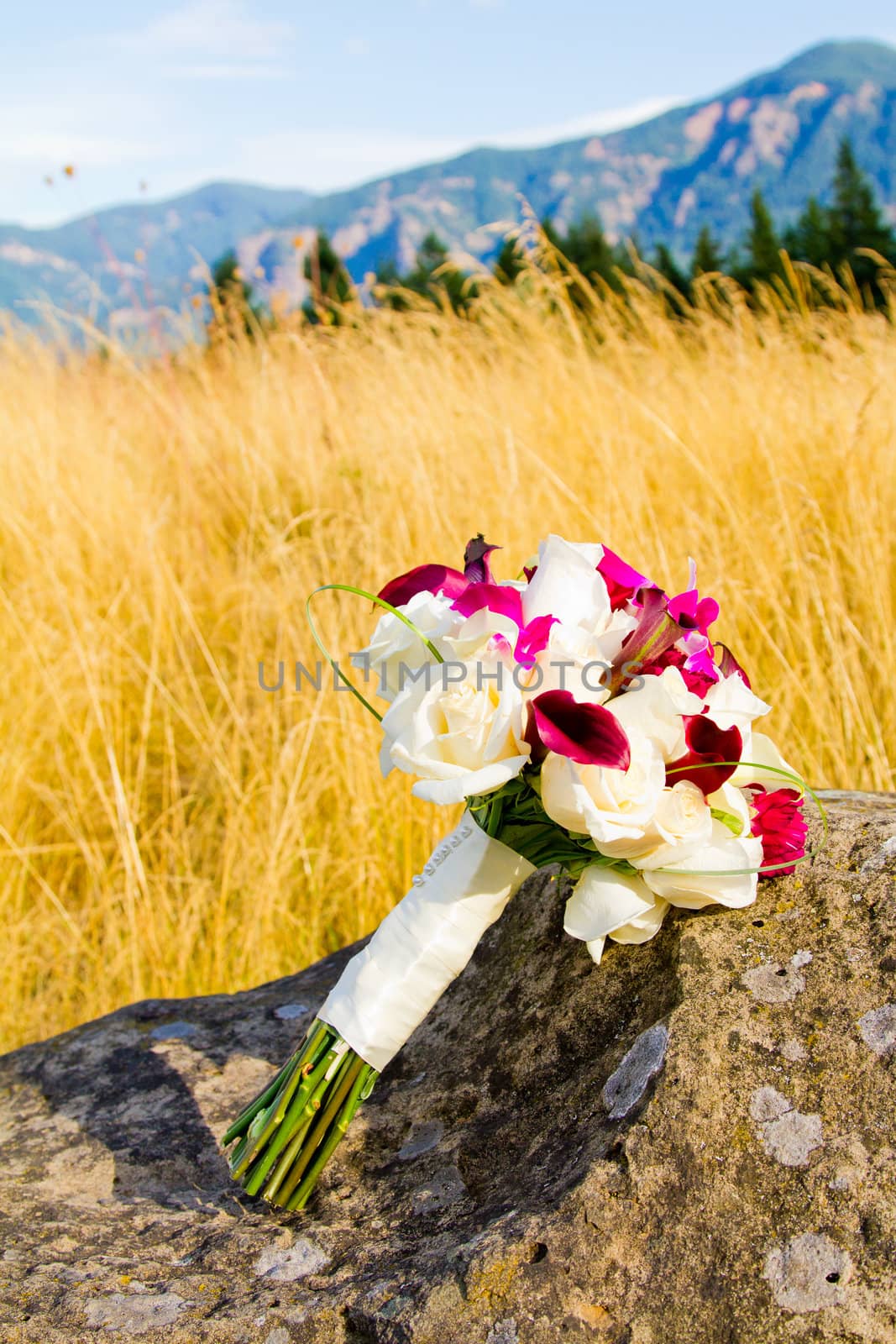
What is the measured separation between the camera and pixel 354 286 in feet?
17.2

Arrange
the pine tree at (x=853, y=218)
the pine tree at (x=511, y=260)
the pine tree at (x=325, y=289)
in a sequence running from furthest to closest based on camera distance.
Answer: the pine tree at (x=853, y=218) → the pine tree at (x=325, y=289) → the pine tree at (x=511, y=260)

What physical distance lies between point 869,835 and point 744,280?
22.5 metres

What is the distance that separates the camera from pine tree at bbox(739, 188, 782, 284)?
2186 cm

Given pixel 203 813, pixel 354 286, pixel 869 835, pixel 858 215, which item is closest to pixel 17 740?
pixel 203 813

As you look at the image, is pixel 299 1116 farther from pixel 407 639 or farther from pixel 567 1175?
pixel 407 639

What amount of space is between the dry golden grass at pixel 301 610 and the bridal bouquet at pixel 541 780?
4.13ft

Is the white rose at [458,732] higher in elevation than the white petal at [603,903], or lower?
higher

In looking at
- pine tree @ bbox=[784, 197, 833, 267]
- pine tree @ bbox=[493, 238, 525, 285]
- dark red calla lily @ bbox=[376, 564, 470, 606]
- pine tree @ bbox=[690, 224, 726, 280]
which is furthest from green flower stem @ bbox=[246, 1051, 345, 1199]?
pine tree @ bbox=[784, 197, 833, 267]

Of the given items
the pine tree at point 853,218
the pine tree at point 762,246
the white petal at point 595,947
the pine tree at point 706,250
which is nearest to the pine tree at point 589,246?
the pine tree at point 706,250

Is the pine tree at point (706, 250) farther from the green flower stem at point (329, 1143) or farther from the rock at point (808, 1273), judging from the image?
the rock at point (808, 1273)

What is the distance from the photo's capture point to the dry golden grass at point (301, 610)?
2.49 m

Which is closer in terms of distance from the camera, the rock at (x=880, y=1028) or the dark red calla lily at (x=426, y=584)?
the rock at (x=880, y=1028)

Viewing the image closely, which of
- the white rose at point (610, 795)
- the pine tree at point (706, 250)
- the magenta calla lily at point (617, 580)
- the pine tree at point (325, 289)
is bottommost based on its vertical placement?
the white rose at point (610, 795)

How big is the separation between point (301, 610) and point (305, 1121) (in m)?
2.20
